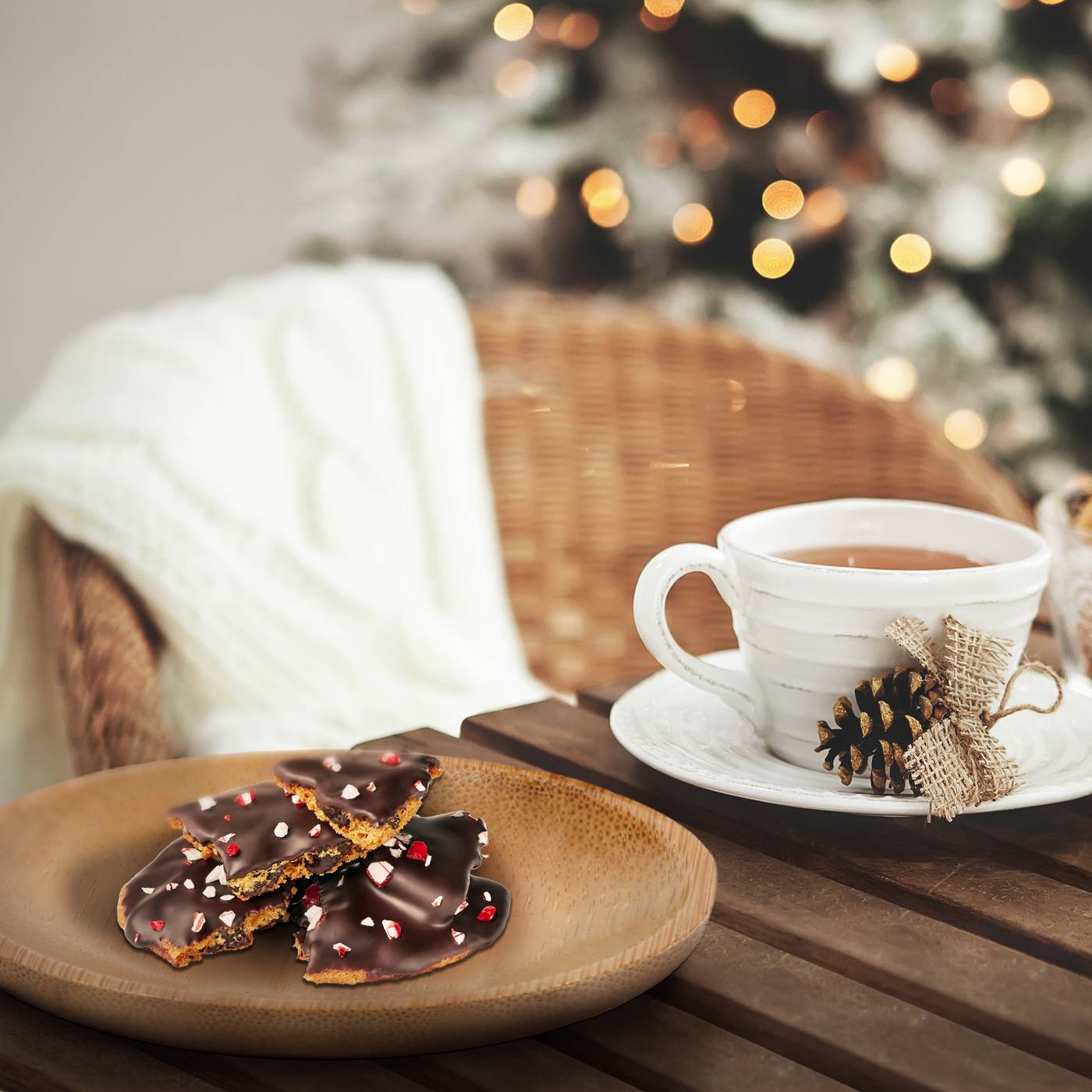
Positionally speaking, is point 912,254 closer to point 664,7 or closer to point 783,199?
point 783,199

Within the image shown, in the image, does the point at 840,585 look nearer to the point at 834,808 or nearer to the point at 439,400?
the point at 834,808

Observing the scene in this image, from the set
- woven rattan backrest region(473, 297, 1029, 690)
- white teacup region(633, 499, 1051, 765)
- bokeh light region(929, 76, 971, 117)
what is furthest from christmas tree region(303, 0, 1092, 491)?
white teacup region(633, 499, 1051, 765)

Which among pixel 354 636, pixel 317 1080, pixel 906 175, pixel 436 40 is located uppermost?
pixel 436 40

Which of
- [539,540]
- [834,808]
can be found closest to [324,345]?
[539,540]

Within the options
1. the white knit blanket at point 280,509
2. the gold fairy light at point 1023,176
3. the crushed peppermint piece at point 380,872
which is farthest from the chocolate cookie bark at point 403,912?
the gold fairy light at point 1023,176

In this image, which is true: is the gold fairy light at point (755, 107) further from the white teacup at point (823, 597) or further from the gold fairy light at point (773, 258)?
the white teacup at point (823, 597)

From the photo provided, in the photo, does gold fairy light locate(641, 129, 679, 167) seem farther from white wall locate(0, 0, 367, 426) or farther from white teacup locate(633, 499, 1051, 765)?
white teacup locate(633, 499, 1051, 765)

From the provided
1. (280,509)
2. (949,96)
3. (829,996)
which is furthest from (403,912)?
(949,96)
